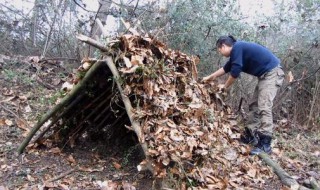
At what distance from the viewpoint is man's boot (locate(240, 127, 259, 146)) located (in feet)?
18.9

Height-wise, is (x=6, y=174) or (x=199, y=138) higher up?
(x=199, y=138)

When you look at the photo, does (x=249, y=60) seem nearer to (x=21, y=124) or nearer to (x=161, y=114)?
(x=161, y=114)

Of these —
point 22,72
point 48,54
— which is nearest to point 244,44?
point 22,72

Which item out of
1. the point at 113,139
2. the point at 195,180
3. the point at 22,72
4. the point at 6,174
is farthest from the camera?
the point at 22,72

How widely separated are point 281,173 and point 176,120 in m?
1.64

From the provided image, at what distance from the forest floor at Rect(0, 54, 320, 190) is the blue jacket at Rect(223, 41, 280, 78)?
1250 millimetres

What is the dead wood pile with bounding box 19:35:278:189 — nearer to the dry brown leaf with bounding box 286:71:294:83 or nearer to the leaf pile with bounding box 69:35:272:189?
the leaf pile with bounding box 69:35:272:189

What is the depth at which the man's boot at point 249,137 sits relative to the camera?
227 inches

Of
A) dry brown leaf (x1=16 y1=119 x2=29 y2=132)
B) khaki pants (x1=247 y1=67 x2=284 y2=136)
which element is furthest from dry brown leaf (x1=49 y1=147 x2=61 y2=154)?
khaki pants (x1=247 y1=67 x2=284 y2=136)

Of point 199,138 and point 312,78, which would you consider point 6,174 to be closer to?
point 199,138

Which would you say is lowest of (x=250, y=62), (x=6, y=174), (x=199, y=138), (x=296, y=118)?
(x=296, y=118)

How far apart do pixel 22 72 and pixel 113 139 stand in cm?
321

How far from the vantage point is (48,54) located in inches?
338

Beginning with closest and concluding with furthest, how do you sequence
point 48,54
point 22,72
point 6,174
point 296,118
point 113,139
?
point 6,174 < point 113,139 < point 22,72 < point 296,118 < point 48,54
